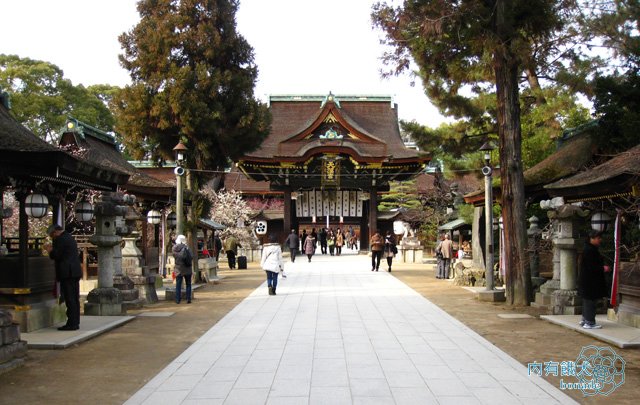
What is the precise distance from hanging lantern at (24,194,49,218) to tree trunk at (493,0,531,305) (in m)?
9.37

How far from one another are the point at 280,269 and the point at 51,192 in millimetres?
5838

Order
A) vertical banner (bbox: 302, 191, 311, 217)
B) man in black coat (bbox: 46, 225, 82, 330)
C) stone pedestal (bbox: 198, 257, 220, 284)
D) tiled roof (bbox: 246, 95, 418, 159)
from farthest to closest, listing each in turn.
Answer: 1. vertical banner (bbox: 302, 191, 311, 217)
2. tiled roof (bbox: 246, 95, 418, 159)
3. stone pedestal (bbox: 198, 257, 220, 284)
4. man in black coat (bbox: 46, 225, 82, 330)

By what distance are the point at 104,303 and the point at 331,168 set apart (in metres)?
25.2

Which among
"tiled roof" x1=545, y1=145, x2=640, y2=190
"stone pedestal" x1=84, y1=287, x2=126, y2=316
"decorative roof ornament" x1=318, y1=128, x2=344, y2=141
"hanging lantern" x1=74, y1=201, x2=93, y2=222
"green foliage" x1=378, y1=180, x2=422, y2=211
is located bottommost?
"stone pedestal" x1=84, y1=287, x2=126, y2=316

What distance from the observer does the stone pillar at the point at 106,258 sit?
11211 millimetres

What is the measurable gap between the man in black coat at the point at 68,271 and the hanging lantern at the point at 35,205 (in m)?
0.85

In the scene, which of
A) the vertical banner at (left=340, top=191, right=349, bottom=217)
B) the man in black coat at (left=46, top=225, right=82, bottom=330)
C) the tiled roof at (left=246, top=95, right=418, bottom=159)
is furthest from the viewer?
the vertical banner at (left=340, top=191, right=349, bottom=217)

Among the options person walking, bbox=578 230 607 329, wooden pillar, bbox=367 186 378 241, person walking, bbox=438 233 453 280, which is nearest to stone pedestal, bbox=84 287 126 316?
person walking, bbox=578 230 607 329

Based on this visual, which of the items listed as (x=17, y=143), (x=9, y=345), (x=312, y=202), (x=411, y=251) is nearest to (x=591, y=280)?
(x=9, y=345)

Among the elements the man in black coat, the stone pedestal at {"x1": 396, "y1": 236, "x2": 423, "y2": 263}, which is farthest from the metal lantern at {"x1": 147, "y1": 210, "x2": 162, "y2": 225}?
the stone pedestal at {"x1": 396, "y1": 236, "x2": 423, "y2": 263}

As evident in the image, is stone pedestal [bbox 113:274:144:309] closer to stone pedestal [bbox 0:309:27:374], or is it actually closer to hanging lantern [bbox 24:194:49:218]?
hanging lantern [bbox 24:194:49:218]

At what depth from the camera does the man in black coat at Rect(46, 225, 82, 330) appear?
9055 mm

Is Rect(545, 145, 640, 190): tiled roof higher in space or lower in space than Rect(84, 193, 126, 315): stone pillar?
higher

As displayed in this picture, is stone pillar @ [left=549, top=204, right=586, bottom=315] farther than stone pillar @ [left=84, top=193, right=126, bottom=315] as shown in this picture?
No
